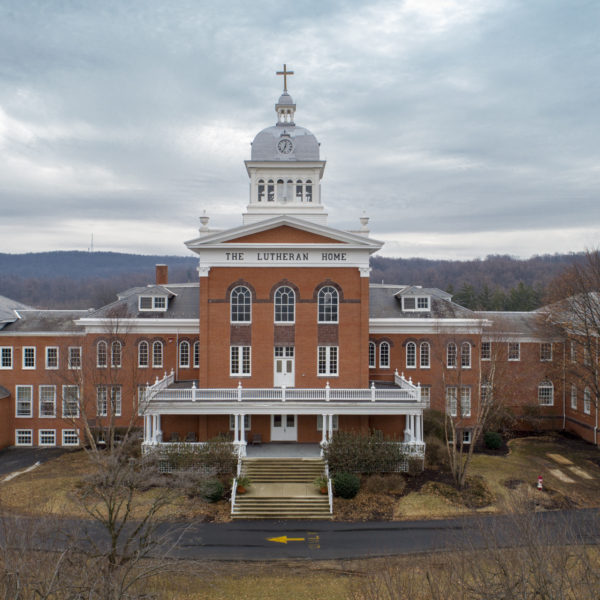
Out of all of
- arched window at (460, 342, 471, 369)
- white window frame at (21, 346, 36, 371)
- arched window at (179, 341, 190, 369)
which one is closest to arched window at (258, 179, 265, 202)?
arched window at (179, 341, 190, 369)

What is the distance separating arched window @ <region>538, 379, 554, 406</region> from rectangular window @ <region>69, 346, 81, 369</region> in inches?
1378

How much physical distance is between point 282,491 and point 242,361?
31.8ft

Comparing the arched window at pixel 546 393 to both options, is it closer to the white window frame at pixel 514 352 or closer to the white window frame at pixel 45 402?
the white window frame at pixel 514 352

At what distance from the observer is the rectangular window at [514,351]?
141ft

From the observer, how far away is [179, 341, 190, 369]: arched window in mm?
38625

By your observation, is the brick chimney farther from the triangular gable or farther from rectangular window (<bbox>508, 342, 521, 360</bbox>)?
rectangular window (<bbox>508, 342, 521, 360</bbox>)

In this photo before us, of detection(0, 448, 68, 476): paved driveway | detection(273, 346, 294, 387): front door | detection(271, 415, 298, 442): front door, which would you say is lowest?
detection(0, 448, 68, 476): paved driveway

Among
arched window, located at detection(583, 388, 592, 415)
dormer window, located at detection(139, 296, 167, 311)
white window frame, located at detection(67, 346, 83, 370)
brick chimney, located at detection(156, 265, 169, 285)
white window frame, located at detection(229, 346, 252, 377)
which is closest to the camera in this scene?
white window frame, located at detection(229, 346, 252, 377)

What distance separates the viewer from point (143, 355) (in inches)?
1518

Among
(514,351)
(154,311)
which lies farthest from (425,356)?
(154,311)

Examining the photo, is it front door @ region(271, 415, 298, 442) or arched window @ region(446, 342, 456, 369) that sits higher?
arched window @ region(446, 342, 456, 369)

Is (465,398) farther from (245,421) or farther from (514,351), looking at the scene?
(245,421)

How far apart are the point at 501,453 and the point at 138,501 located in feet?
77.0

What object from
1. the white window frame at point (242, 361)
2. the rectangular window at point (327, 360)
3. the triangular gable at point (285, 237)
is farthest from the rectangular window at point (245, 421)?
the triangular gable at point (285, 237)
